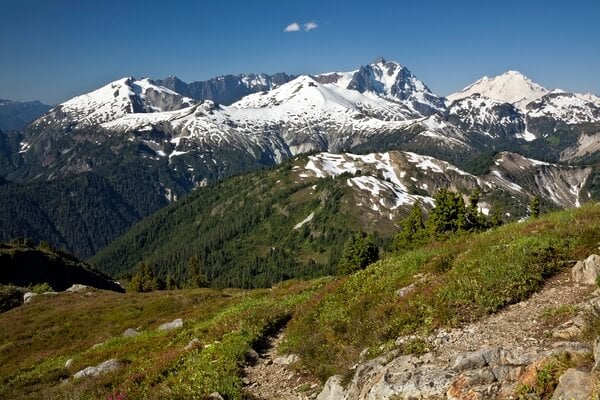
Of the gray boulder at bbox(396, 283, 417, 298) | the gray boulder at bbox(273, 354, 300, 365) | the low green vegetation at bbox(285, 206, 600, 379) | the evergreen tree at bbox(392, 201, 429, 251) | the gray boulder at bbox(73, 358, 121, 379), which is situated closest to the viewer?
the low green vegetation at bbox(285, 206, 600, 379)

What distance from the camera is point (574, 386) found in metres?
8.58

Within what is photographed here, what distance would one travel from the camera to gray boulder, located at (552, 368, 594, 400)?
8.36 meters

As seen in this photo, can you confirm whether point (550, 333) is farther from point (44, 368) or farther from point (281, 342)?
point (44, 368)

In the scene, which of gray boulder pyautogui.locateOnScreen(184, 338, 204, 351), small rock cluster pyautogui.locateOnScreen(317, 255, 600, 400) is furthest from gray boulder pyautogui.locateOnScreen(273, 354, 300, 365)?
gray boulder pyautogui.locateOnScreen(184, 338, 204, 351)

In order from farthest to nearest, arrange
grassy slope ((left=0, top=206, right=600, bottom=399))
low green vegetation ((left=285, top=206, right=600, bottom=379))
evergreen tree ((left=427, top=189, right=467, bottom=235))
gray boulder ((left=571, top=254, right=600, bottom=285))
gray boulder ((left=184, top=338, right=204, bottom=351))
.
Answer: evergreen tree ((left=427, top=189, right=467, bottom=235)) → gray boulder ((left=184, top=338, right=204, bottom=351)) → grassy slope ((left=0, top=206, right=600, bottom=399)) → low green vegetation ((left=285, top=206, right=600, bottom=379)) → gray boulder ((left=571, top=254, right=600, bottom=285))

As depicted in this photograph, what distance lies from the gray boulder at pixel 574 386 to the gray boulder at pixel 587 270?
277 inches

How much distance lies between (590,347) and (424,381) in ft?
12.8

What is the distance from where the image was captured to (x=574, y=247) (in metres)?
17.0

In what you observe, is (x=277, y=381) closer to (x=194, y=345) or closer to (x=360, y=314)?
(x=360, y=314)

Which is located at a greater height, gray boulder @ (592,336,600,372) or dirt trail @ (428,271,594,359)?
gray boulder @ (592,336,600,372)

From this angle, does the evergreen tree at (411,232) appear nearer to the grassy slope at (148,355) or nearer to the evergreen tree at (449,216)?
the evergreen tree at (449,216)

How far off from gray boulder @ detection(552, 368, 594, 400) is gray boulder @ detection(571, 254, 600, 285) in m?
7.04

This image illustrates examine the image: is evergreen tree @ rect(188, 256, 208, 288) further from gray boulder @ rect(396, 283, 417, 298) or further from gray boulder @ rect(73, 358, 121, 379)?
gray boulder @ rect(396, 283, 417, 298)

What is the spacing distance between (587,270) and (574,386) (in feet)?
25.8
